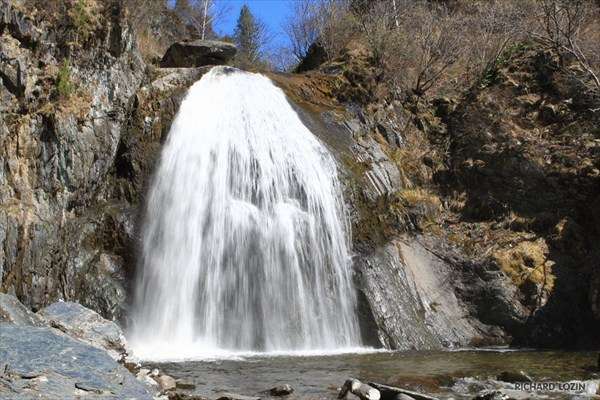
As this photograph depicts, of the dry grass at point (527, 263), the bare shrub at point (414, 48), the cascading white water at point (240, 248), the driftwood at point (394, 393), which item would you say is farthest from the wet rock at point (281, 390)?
the bare shrub at point (414, 48)

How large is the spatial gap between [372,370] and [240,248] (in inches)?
179

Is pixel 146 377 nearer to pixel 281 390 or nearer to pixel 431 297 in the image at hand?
pixel 281 390

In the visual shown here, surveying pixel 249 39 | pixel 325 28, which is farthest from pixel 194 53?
pixel 249 39

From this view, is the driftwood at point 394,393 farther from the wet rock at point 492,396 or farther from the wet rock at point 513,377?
the wet rock at point 513,377

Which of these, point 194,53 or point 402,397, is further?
point 194,53

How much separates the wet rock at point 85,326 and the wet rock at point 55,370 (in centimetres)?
139

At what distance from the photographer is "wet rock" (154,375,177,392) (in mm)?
7250

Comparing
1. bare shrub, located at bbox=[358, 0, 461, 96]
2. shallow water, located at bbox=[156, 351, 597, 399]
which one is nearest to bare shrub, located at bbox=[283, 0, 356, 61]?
bare shrub, located at bbox=[358, 0, 461, 96]

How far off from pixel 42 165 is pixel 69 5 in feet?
13.9

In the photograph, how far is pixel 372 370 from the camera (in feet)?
30.9

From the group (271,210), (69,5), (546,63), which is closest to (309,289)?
(271,210)

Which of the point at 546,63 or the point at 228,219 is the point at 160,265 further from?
the point at 546,63

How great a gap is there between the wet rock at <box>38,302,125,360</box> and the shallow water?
1016 mm

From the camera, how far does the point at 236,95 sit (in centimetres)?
1681
